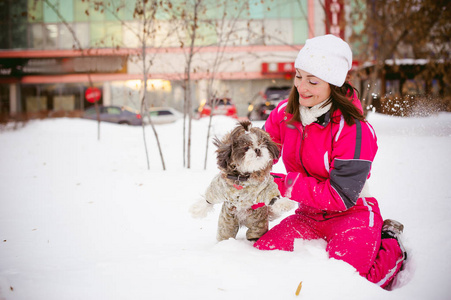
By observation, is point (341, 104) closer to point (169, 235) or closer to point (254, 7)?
point (169, 235)

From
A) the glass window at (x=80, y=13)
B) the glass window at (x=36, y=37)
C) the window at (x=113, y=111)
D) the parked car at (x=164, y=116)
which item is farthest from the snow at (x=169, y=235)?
the glass window at (x=36, y=37)

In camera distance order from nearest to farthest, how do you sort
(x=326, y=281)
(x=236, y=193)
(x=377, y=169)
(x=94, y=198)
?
(x=326, y=281) < (x=236, y=193) < (x=94, y=198) < (x=377, y=169)

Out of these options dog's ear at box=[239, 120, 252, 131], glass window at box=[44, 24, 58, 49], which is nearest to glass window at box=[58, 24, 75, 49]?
glass window at box=[44, 24, 58, 49]

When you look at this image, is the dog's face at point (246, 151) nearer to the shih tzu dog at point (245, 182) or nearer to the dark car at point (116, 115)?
the shih tzu dog at point (245, 182)

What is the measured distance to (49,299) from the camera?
5.78 feet

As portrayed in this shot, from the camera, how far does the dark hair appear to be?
2201mm

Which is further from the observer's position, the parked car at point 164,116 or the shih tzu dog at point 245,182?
the parked car at point 164,116

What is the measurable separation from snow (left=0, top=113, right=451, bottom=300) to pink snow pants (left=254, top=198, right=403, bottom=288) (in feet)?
0.28

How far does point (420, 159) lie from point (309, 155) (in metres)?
3.25

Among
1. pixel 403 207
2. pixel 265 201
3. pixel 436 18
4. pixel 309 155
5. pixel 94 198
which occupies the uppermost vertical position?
pixel 436 18

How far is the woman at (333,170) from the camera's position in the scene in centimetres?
210

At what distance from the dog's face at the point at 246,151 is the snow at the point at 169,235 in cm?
58

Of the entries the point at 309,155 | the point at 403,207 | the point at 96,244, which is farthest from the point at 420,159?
the point at 96,244

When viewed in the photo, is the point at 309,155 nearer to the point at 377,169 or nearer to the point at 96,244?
the point at 96,244
